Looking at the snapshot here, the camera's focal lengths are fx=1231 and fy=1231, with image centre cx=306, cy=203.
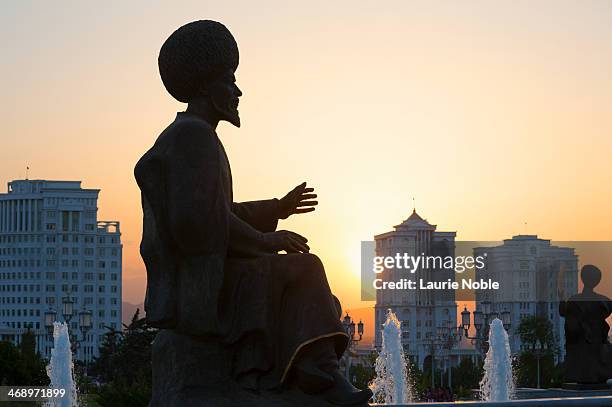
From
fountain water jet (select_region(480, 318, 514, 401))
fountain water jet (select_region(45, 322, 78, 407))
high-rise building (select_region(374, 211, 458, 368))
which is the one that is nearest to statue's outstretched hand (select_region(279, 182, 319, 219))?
fountain water jet (select_region(480, 318, 514, 401))

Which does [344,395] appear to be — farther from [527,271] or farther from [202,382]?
[527,271]

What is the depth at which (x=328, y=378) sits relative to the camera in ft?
20.4

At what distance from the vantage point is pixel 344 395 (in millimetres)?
6215

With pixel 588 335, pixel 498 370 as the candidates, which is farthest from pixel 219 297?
pixel 498 370

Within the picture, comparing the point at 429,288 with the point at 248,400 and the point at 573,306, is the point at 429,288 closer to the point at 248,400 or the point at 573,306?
the point at 573,306

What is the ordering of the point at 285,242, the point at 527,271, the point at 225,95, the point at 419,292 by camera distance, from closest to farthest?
the point at 285,242, the point at 225,95, the point at 527,271, the point at 419,292

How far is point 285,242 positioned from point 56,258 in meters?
158

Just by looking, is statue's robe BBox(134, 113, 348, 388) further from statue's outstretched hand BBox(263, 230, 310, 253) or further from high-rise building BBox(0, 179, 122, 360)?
high-rise building BBox(0, 179, 122, 360)

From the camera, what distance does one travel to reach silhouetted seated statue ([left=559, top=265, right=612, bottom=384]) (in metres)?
16.7

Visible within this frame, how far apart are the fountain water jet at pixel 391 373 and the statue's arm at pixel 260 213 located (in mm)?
18163

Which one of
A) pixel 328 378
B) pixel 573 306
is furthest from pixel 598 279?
pixel 328 378

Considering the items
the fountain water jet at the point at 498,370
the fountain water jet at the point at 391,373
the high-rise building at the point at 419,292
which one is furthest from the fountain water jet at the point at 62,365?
the high-rise building at the point at 419,292

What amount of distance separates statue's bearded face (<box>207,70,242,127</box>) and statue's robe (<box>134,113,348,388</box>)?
0.29 meters

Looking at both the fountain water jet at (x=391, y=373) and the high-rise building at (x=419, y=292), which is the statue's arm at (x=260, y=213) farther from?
the high-rise building at (x=419, y=292)
